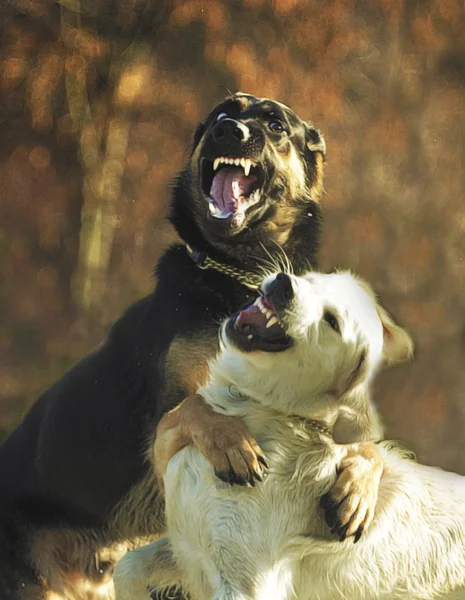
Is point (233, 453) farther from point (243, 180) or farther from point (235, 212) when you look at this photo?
point (243, 180)

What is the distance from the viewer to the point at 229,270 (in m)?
2.90

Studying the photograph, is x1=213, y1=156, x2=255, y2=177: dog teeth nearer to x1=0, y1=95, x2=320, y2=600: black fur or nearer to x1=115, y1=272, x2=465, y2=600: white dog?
x1=0, y1=95, x2=320, y2=600: black fur

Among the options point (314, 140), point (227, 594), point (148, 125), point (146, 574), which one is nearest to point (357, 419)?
point (227, 594)

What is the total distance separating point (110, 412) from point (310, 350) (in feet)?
3.38

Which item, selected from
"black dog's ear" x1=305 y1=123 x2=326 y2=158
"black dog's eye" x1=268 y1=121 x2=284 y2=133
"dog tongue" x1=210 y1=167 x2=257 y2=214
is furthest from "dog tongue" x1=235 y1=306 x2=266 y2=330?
"black dog's ear" x1=305 y1=123 x2=326 y2=158

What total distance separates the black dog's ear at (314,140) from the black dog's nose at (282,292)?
1.30 m

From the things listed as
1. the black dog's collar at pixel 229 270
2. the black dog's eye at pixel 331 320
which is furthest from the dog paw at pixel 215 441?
the black dog's collar at pixel 229 270

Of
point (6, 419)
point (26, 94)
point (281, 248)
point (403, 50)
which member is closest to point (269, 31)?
point (403, 50)

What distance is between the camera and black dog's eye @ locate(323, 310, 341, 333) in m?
2.10

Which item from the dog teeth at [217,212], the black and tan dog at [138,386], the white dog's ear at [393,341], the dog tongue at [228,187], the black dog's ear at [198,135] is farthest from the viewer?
the black dog's ear at [198,135]

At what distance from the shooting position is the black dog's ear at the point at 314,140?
3.26m

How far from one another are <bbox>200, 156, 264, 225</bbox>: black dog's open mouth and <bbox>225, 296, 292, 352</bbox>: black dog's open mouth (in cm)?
89

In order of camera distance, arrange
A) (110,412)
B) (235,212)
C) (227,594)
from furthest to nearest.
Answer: (235,212) → (110,412) → (227,594)

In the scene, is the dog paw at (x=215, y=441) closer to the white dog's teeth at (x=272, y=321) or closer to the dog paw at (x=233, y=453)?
the dog paw at (x=233, y=453)
